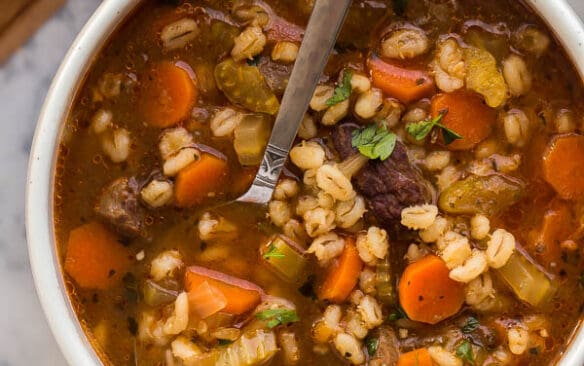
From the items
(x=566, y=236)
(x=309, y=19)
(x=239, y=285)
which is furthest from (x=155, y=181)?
(x=566, y=236)

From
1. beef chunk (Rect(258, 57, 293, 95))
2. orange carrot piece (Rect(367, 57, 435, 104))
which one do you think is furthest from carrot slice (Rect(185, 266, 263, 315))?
orange carrot piece (Rect(367, 57, 435, 104))

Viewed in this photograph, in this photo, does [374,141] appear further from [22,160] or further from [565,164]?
[22,160]

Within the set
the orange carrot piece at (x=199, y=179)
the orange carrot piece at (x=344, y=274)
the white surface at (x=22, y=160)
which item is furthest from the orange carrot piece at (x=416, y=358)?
the white surface at (x=22, y=160)

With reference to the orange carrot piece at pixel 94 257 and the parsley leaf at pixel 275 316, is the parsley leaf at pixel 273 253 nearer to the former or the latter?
the parsley leaf at pixel 275 316

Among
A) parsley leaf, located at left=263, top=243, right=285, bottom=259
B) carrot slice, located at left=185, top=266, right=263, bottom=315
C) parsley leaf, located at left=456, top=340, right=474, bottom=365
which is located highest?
parsley leaf, located at left=263, top=243, right=285, bottom=259

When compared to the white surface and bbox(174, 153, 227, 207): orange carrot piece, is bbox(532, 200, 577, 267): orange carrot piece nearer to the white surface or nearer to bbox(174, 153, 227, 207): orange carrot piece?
bbox(174, 153, 227, 207): orange carrot piece
